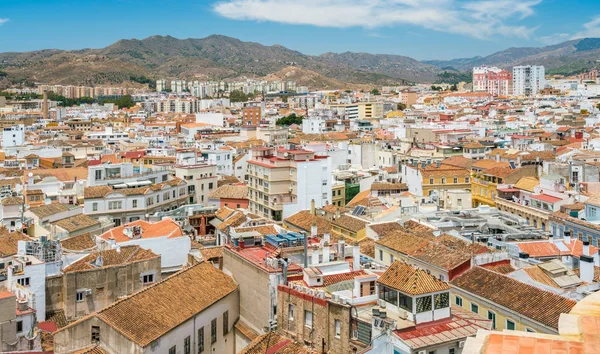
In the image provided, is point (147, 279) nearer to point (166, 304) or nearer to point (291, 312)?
point (166, 304)

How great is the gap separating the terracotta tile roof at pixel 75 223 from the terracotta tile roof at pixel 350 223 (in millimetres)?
13865

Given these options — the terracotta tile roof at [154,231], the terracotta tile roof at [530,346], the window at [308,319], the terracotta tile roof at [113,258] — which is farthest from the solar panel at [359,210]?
the terracotta tile roof at [530,346]

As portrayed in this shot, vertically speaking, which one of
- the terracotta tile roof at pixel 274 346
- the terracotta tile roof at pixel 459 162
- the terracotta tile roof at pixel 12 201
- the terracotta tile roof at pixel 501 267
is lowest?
the terracotta tile roof at pixel 274 346

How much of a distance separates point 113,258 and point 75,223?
1217 cm

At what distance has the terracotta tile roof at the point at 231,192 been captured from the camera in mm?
50281

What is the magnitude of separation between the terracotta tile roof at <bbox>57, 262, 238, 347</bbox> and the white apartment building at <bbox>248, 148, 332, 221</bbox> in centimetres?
2011

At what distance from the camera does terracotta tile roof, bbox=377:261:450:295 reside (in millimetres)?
18125

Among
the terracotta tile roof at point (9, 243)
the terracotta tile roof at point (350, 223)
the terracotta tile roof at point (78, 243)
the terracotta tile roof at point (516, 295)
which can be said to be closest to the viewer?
the terracotta tile roof at point (516, 295)

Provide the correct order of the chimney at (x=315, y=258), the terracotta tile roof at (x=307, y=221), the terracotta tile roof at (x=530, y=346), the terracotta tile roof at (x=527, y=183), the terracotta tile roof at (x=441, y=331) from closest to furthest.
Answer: the terracotta tile roof at (x=530, y=346) < the terracotta tile roof at (x=441, y=331) < the chimney at (x=315, y=258) < the terracotta tile roof at (x=307, y=221) < the terracotta tile roof at (x=527, y=183)

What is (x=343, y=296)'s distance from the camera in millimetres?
19766

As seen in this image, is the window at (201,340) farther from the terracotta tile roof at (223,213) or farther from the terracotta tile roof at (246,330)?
the terracotta tile roof at (223,213)

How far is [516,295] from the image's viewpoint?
21.1m

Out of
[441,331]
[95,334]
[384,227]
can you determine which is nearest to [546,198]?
[384,227]

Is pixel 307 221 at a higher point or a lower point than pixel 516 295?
lower
